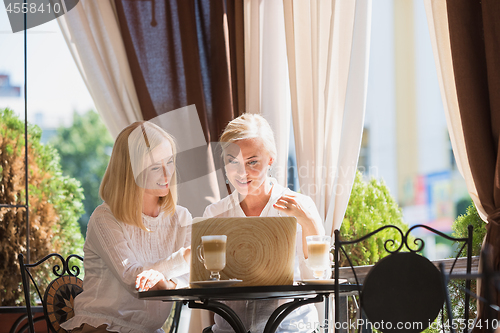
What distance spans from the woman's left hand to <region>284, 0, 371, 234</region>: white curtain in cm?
96

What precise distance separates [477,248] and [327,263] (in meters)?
1.58

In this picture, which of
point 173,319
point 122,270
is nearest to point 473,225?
point 173,319

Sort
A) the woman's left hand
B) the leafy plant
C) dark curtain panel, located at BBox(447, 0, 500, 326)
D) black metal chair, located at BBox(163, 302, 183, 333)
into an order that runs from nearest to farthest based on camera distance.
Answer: the woman's left hand
black metal chair, located at BBox(163, 302, 183, 333)
dark curtain panel, located at BBox(447, 0, 500, 326)
the leafy plant

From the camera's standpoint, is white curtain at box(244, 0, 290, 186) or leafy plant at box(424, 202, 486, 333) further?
white curtain at box(244, 0, 290, 186)

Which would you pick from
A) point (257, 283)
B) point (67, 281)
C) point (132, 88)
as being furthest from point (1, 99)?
point (257, 283)

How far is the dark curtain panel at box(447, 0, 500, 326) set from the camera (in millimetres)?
2252

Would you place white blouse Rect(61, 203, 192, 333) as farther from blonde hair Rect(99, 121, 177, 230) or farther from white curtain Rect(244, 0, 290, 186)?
white curtain Rect(244, 0, 290, 186)

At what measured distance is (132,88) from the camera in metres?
3.15

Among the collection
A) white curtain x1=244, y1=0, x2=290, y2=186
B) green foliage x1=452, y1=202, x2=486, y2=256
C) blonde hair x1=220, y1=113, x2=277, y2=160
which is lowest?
green foliage x1=452, y1=202, x2=486, y2=256

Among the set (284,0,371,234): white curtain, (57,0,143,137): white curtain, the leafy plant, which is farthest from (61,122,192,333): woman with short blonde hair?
the leafy plant

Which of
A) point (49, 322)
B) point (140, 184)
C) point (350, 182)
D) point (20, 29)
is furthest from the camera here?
point (20, 29)

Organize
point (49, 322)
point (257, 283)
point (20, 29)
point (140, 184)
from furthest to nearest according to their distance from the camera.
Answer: point (20, 29) → point (49, 322) → point (140, 184) → point (257, 283)

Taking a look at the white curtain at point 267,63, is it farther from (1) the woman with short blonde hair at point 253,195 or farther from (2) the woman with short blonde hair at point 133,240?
(2) the woman with short blonde hair at point 133,240

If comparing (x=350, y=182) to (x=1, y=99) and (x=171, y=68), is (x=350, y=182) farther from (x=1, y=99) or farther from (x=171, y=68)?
(x=1, y=99)
